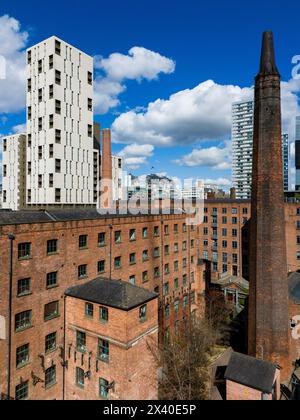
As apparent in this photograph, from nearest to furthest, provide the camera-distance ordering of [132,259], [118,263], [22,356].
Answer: [22,356]
[118,263]
[132,259]

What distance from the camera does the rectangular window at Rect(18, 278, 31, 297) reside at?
58.9 ft

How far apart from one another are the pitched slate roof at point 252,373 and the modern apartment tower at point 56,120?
118 ft

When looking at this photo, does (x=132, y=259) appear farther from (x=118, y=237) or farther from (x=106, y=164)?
(x=106, y=164)

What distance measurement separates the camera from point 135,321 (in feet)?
59.8

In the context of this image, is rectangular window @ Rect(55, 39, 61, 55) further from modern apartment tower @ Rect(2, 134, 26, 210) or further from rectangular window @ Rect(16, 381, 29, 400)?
rectangular window @ Rect(16, 381, 29, 400)

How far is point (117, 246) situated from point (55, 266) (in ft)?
22.5

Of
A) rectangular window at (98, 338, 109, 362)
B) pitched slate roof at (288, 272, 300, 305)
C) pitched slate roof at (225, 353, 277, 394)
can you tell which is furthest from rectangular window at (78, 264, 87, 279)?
pitched slate roof at (288, 272, 300, 305)

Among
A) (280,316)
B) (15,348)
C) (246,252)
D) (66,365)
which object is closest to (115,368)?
(66,365)

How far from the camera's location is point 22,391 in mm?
17922

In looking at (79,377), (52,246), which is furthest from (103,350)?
(52,246)

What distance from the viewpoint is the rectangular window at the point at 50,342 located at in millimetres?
19609

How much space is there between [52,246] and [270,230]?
18.1 metres

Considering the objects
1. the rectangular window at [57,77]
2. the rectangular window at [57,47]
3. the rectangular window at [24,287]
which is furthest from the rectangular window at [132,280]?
the rectangular window at [57,47]

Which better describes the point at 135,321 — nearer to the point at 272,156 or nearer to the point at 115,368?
the point at 115,368
